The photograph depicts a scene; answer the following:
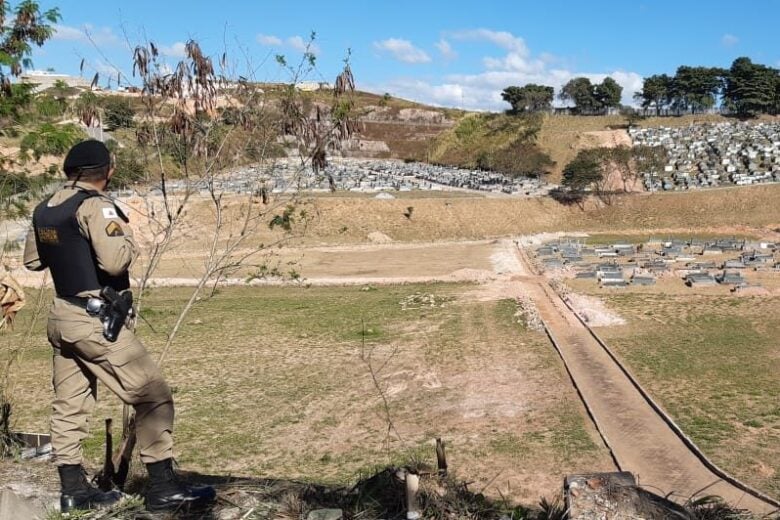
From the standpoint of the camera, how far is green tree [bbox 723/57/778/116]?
240ft

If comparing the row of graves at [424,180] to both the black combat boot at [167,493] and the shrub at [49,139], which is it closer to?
the shrub at [49,139]

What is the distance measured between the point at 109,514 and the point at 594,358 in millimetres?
14458

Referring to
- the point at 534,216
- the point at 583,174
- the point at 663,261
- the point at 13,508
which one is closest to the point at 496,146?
the point at 583,174

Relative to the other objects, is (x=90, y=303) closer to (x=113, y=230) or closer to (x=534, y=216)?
(x=113, y=230)

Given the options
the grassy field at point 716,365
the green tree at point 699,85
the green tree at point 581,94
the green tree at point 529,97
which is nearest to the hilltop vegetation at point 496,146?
the green tree at point 529,97

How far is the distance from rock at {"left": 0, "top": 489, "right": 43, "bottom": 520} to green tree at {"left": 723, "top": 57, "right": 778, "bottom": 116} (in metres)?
84.1

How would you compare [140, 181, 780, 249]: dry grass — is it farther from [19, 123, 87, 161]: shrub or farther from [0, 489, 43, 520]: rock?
[0, 489, 43, 520]: rock

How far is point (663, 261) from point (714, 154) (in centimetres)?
3501

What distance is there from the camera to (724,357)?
16375mm

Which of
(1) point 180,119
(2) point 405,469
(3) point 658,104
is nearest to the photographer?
(2) point 405,469

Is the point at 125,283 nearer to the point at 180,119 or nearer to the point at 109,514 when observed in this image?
the point at 109,514

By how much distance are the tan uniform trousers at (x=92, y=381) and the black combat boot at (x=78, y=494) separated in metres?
0.07

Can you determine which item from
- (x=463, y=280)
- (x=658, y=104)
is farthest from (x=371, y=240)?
(x=658, y=104)

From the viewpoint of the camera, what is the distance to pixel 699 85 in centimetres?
8162
